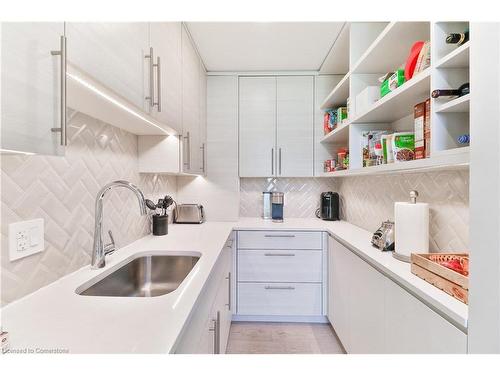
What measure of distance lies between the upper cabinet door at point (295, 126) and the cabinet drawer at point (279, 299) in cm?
108

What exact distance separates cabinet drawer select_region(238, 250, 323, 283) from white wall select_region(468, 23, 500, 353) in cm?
162

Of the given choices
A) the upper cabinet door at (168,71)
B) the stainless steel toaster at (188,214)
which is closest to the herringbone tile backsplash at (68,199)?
the upper cabinet door at (168,71)

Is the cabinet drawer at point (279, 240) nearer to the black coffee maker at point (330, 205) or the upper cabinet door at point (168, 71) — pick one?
the black coffee maker at point (330, 205)

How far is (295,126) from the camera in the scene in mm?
2555

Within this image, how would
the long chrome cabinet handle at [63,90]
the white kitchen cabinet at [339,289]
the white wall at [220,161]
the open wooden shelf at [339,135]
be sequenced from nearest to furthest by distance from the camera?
the long chrome cabinet handle at [63,90] < the white kitchen cabinet at [339,289] < the open wooden shelf at [339,135] < the white wall at [220,161]

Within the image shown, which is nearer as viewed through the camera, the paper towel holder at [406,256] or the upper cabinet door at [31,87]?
the upper cabinet door at [31,87]

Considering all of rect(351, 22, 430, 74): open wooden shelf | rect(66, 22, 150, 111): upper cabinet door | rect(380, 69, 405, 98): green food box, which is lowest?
rect(66, 22, 150, 111): upper cabinet door

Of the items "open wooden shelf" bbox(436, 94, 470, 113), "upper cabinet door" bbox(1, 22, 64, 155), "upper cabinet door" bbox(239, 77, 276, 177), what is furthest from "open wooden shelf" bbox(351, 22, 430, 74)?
"upper cabinet door" bbox(1, 22, 64, 155)

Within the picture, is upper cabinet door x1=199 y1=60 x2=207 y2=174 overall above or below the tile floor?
above

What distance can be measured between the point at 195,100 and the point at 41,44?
62.0 inches

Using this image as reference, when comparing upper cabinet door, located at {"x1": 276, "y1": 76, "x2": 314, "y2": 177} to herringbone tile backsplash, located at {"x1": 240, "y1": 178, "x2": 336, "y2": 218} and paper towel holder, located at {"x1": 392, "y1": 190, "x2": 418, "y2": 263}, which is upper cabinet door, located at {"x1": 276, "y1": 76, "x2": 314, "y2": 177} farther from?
paper towel holder, located at {"x1": 392, "y1": 190, "x2": 418, "y2": 263}

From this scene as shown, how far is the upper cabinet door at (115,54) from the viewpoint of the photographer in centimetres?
73

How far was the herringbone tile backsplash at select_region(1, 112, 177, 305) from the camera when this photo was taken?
0.83 metres

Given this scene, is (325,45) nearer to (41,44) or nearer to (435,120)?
(435,120)
